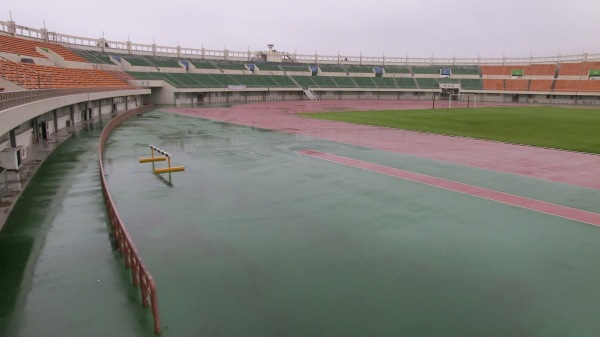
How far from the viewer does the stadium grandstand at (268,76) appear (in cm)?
5212

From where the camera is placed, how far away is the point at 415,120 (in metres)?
47.8

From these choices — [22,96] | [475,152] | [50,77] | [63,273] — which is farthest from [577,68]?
[63,273]

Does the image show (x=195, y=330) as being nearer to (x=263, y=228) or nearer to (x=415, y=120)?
(x=263, y=228)

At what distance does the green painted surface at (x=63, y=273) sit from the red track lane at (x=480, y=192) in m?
12.7

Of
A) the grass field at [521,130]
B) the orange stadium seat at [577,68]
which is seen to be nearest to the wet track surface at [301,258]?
the grass field at [521,130]

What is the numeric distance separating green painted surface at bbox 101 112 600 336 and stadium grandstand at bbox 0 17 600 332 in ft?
87.4

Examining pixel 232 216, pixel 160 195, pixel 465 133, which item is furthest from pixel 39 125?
pixel 465 133

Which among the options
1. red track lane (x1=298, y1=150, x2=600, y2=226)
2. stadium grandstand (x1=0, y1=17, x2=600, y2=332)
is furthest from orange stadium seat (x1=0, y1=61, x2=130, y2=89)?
red track lane (x1=298, y1=150, x2=600, y2=226)

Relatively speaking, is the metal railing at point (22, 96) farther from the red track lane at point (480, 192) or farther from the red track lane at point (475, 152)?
the red track lane at point (475, 152)

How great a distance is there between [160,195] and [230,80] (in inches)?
2883

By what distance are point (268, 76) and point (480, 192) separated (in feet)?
268

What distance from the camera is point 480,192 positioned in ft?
55.9

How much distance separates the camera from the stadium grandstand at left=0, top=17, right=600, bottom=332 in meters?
52.1

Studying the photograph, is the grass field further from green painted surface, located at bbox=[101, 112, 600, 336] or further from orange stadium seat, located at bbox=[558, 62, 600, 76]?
orange stadium seat, located at bbox=[558, 62, 600, 76]
